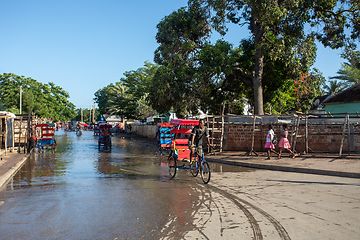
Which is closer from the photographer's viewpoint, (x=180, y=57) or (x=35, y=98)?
(x=180, y=57)

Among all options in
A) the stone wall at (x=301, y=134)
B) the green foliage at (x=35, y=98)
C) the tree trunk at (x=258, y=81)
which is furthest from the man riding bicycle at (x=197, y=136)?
the green foliage at (x=35, y=98)

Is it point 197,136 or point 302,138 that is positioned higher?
point 197,136

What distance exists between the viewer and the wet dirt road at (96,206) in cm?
542

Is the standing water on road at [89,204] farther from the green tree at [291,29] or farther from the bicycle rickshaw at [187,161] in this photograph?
the green tree at [291,29]

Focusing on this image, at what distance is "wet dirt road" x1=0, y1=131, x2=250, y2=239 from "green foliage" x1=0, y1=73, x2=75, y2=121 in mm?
41375

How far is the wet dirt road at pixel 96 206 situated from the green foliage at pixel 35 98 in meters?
41.4

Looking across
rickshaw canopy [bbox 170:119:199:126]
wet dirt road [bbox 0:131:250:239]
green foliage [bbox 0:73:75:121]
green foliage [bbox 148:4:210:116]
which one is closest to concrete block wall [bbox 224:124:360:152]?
rickshaw canopy [bbox 170:119:199:126]

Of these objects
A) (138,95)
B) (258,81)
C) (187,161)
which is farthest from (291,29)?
(138,95)

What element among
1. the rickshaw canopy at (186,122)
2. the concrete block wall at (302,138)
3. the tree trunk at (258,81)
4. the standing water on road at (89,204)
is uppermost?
the tree trunk at (258,81)

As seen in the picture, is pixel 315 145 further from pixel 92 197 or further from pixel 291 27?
pixel 92 197

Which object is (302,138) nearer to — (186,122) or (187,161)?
(186,122)

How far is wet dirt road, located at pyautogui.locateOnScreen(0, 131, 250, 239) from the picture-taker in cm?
542

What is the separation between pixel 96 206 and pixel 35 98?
80467 mm

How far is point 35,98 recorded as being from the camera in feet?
263
